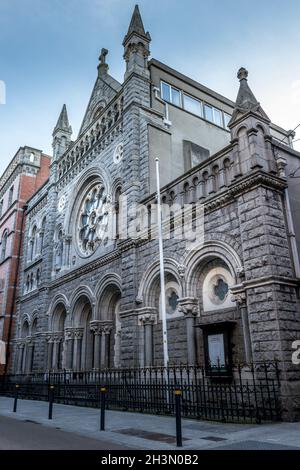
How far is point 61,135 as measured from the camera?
94.4 ft

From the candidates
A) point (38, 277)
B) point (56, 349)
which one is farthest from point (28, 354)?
point (38, 277)

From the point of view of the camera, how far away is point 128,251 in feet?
54.1

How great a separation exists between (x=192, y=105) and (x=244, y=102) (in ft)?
32.3

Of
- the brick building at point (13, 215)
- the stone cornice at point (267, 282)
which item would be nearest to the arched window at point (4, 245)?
the brick building at point (13, 215)

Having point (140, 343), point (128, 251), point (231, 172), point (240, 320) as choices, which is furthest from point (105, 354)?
point (231, 172)

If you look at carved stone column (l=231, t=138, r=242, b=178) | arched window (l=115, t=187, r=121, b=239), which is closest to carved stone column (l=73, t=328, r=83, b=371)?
arched window (l=115, t=187, r=121, b=239)

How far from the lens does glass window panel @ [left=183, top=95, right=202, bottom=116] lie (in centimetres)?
2159

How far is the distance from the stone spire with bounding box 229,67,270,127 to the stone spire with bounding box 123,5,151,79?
24.6 ft

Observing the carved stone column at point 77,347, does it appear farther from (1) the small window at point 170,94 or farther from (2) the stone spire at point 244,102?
(2) the stone spire at point 244,102

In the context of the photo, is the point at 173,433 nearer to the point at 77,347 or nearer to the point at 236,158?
the point at 236,158

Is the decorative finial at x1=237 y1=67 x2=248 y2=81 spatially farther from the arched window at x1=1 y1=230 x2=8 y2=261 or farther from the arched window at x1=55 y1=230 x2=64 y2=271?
the arched window at x1=1 y1=230 x2=8 y2=261

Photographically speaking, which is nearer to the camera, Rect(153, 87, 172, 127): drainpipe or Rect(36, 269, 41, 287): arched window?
Rect(153, 87, 172, 127): drainpipe

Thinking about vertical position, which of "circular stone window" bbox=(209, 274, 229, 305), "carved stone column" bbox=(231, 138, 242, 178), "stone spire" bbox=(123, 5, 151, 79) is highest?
"stone spire" bbox=(123, 5, 151, 79)

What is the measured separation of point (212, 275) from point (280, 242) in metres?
2.81
